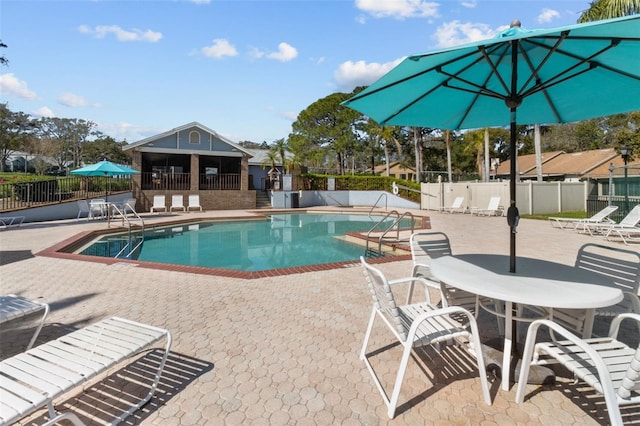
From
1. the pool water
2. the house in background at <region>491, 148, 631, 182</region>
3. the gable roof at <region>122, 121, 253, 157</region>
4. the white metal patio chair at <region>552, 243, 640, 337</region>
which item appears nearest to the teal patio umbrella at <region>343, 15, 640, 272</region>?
the white metal patio chair at <region>552, 243, 640, 337</region>

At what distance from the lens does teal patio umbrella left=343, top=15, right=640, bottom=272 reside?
93.7 inches

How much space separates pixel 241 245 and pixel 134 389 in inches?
325

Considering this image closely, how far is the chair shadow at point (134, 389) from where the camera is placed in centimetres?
A: 220

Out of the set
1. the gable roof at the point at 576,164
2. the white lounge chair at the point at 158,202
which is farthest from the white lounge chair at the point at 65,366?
the gable roof at the point at 576,164

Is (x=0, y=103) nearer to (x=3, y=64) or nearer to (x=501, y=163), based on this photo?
(x=3, y=64)

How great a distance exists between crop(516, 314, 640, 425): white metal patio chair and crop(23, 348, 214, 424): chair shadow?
2.52 meters

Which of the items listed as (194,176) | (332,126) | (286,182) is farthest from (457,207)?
(332,126)

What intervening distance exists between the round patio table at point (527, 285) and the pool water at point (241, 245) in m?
5.57

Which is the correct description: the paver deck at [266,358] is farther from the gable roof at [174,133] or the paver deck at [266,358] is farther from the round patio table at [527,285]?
the gable roof at [174,133]

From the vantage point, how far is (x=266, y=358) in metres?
2.95

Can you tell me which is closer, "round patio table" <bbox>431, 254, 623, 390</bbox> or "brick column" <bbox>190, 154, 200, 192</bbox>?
"round patio table" <bbox>431, 254, 623, 390</bbox>

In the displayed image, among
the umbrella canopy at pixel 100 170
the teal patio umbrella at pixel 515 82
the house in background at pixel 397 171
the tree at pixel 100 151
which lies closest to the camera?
the teal patio umbrella at pixel 515 82

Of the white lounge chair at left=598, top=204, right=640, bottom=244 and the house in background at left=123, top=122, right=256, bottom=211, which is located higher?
the house in background at left=123, top=122, right=256, bottom=211

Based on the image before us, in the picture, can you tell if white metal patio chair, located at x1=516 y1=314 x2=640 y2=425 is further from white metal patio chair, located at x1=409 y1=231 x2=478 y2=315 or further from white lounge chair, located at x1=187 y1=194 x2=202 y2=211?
white lounge chair, located at x1=187 y1=194 x2=202 y2=211
